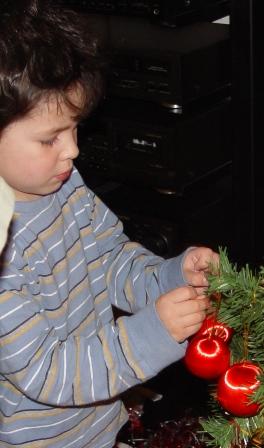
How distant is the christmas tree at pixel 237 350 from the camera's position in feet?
2.51

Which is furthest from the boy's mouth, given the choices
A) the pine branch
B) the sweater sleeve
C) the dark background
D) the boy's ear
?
the boy's ear

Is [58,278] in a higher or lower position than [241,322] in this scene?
lower

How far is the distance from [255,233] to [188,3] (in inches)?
15.7

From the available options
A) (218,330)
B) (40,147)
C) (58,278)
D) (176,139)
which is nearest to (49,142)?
(40,147)

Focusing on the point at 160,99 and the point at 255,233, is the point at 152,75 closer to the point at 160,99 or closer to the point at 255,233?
the point at 160,99

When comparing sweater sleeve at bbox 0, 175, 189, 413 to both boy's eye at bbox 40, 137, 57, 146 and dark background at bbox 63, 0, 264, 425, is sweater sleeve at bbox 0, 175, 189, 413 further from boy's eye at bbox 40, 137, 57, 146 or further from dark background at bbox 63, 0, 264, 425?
dark background at bbox 63, 0, 264, 425

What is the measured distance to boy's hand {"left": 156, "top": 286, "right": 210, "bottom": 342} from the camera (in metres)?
0.98

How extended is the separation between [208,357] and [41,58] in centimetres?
42

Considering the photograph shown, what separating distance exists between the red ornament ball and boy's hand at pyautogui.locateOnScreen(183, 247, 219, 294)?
229 mm

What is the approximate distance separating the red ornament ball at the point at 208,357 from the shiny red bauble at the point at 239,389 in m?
0.01

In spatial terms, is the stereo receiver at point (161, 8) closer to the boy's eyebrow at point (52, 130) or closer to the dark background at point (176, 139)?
the dark background at point (176, 139)

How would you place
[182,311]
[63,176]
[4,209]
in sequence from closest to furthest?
[4,209], [182,311], [63,176]

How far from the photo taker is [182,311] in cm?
98

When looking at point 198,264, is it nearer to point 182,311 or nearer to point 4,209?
point 182,311
